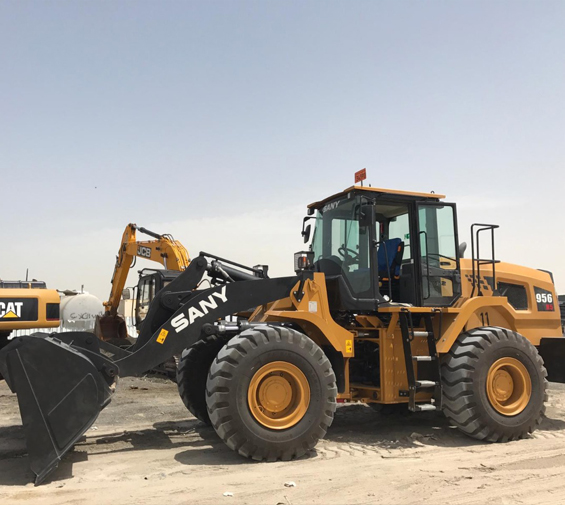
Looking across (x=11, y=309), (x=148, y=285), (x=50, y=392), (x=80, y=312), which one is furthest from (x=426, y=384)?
(x=80, y=312)

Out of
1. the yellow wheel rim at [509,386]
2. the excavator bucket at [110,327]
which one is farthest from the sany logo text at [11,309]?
the excavator bucket at [110,327]

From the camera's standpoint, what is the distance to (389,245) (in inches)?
311

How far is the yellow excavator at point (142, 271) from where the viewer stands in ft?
46.6

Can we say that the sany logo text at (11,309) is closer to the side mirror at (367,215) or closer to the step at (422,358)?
the side mirror at (367,215)

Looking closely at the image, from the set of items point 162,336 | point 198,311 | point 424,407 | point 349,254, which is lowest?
point 424,407

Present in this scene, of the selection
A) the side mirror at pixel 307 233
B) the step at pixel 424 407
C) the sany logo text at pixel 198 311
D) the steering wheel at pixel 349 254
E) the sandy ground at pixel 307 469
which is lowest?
the sandy ground at pixel 307 469

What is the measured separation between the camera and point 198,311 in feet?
21.2

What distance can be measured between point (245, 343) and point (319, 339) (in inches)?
49.9

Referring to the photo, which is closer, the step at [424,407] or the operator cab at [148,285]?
the step at [424,407]

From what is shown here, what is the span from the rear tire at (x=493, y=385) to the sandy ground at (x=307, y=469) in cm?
23

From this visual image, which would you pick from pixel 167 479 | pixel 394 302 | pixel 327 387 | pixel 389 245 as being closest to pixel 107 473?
pixel 167 479

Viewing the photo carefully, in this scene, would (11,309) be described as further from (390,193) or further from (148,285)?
(148,285)

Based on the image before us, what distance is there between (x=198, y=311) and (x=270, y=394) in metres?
1.22

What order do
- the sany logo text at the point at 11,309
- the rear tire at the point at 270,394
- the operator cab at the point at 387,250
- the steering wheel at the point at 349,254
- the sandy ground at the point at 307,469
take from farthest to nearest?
the steering wheel at the point at 349,254, the operator cab at the point at 387,250, the sany logo text at the point at 11,309, the rear tire at the point at 270,394, the sandy ground at the point at 307,469
